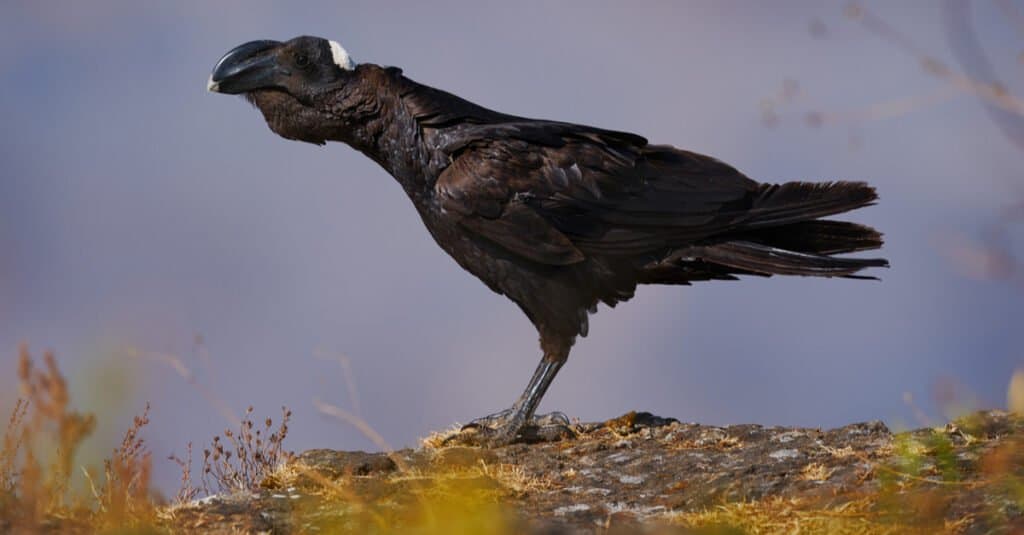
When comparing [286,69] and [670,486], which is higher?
[286,69]

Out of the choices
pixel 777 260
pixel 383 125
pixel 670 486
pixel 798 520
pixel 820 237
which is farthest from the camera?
pixel 383 125

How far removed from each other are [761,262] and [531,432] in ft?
4.77

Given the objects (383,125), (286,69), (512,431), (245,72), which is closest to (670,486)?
(512,431)

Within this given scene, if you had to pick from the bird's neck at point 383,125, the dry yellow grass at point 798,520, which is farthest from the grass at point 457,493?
the bird's neck at point 383,125

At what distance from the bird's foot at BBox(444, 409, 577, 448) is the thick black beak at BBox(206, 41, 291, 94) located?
2147 millimetres

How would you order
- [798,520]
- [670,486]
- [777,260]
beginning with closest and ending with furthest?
[798,520] → [670,486] → [777,260]

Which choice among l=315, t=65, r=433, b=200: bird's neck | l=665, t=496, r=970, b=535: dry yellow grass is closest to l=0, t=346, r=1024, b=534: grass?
l=665, t=496, r=970, b=535: dry yellow grass

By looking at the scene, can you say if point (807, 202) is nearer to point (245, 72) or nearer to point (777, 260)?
point (777, 260)

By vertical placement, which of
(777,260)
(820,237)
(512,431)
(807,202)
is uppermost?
(807,202)

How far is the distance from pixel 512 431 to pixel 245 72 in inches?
94.8

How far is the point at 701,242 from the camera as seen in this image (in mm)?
6035

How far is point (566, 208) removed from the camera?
593 centimetres

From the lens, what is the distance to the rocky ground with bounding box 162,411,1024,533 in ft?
12.9

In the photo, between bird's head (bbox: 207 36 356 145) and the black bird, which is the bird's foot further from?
bird's head (bbox: 207 36 356 145)
